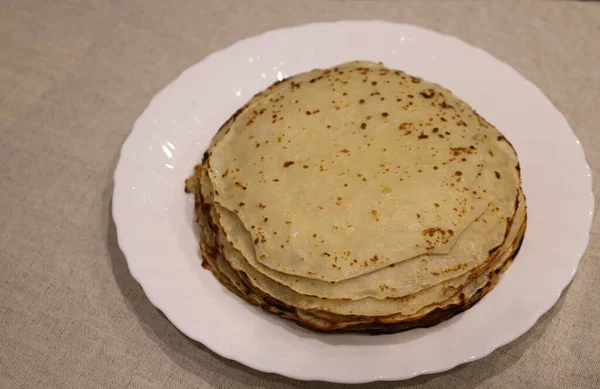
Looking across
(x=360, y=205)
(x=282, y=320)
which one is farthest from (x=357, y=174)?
(x=282, y=320)

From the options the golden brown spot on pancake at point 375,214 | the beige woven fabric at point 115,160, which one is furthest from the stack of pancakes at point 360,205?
the beige woven fabric at point 115,160

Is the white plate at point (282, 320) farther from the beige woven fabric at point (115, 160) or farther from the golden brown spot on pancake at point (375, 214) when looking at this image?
the golden brown spot on pancake at point (375, 214)

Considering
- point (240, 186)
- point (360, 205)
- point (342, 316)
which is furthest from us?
point (240, 186)

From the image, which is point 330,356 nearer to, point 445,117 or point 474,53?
point 445,117

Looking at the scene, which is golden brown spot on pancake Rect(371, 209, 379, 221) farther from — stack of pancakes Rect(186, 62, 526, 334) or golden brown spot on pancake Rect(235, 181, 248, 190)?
golden brown spot on pancake Rect(235, 181, 248, 190)

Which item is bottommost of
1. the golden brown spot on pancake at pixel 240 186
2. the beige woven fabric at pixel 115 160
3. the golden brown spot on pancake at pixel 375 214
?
the beige woven fabric at pixel 115 160

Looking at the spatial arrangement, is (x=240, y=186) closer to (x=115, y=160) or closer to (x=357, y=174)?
(x=357, y=174)
